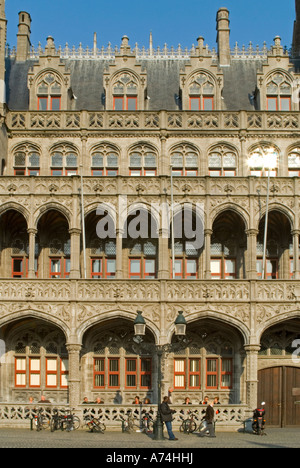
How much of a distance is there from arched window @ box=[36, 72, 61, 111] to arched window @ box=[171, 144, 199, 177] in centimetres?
591

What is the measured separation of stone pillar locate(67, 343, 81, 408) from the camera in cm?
2942

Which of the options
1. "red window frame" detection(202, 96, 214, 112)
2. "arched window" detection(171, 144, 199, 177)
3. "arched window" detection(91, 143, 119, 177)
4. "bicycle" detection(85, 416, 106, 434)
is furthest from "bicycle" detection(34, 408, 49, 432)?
"red window frame" detection(202, 96, 214, 112)

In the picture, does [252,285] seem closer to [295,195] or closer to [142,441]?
[295,195]

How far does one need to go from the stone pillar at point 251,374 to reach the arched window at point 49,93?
1420cm

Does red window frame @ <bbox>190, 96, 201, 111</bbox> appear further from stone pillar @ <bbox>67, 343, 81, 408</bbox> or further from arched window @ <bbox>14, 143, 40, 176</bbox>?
stone pillar @ <bbox>67, 343, 81, 408</bbox>

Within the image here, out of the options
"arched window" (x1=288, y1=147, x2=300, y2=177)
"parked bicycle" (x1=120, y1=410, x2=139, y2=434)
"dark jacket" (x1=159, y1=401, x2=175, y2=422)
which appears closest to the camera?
"dark jacket" (x1=159, y1=401, x2=175, y2=422)

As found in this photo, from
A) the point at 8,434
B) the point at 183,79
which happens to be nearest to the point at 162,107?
the point at 183,79

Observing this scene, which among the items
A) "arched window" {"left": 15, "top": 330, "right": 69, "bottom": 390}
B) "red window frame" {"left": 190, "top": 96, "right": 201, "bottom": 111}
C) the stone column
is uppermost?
"red window frame" {"left": 190, "top": 96, "right": 201, "bottom": 111}

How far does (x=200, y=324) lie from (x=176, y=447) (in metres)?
10.4

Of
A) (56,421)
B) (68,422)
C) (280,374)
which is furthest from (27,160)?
(280,374)

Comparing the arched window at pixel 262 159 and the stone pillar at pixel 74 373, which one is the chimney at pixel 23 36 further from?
the stone pillar at pixel 74 373

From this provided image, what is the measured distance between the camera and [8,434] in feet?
83.6

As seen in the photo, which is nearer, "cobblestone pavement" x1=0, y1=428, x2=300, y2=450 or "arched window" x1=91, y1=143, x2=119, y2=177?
"cobblestone pavement" x1=0, y1=428, x2=300, y2=450

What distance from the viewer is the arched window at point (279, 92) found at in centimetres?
A: 3441
